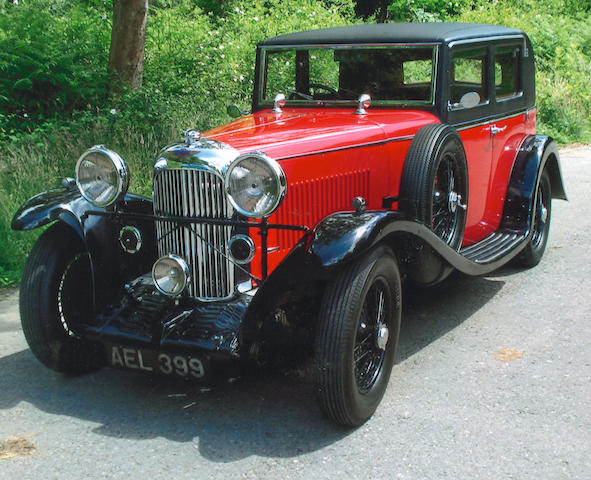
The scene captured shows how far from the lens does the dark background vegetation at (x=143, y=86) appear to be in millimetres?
6566

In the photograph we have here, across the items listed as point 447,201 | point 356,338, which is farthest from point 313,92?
point 356,338

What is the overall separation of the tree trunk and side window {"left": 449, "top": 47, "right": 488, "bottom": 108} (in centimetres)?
493

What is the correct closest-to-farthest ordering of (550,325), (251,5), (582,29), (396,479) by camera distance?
1. (396,479)
2. (550,325)
3. (251,5)
4. (582,29)

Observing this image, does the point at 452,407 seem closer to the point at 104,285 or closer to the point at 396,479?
the point at 396,479

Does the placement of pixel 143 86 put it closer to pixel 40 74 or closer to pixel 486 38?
pixel 40 74

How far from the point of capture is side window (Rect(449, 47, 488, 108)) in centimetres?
439

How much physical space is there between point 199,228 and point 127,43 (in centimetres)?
574

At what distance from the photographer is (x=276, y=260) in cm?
350

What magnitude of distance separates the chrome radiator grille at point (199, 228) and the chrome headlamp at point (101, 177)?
169 millimetres

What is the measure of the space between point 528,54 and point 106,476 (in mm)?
4225

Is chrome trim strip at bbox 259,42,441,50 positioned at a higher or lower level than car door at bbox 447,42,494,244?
higher

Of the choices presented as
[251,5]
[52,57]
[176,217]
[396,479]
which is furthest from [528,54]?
[251,5]

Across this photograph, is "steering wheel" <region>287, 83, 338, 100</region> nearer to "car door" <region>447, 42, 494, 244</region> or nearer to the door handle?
"car door" <region>447, 42, 494, 244</region>

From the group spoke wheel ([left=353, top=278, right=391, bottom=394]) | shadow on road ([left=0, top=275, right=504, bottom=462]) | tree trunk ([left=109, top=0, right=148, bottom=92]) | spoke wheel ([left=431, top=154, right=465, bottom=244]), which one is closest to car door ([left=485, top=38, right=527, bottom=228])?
spoke wheel ([left=431, top=154, right=465, bottom=244])
